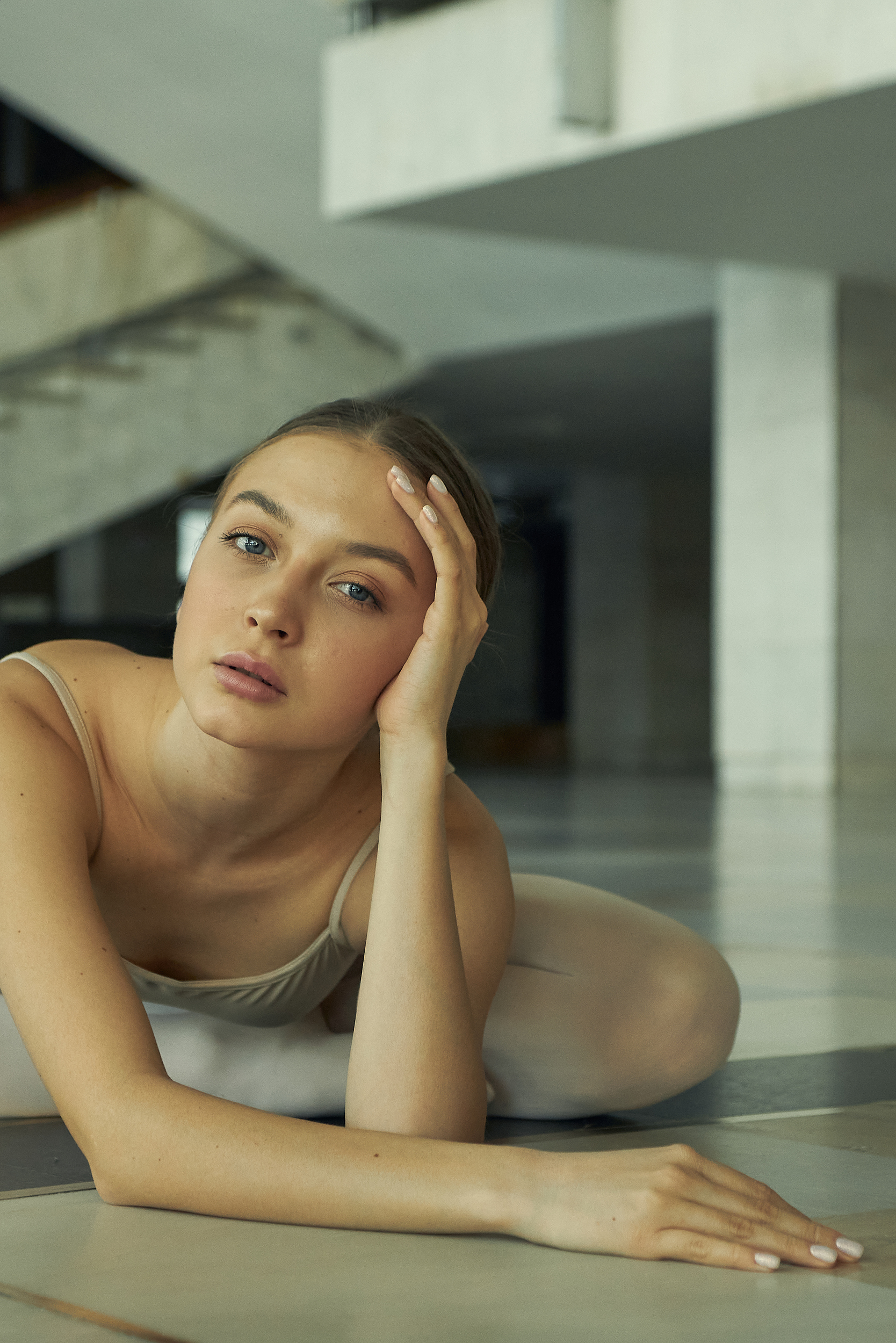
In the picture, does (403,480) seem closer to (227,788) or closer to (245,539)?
(245,539)

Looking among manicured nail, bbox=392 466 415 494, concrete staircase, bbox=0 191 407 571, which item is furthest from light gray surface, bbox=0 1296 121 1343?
concrete staircase, bbox=0 191 407 571

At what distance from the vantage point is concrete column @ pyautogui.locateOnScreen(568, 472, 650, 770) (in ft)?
100

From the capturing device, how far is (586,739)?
31.2 meters

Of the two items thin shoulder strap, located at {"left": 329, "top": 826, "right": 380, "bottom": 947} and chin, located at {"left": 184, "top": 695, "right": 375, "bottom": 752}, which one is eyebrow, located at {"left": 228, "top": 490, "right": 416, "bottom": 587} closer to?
chin, located at {"left": 184, "top": 695, "right": 375, "bottom": 752}

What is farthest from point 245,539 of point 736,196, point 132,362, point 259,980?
point 132,362

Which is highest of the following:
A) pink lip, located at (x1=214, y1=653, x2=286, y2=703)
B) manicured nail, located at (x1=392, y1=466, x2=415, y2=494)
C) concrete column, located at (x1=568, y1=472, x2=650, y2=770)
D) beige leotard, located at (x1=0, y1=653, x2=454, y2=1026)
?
manicured nail, located at (x1=392, y1=466, x2=415, y2=494)

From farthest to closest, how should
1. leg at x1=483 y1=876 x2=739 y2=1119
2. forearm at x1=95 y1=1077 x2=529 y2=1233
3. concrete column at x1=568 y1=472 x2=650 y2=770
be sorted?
1. concrete column at x1=568 y1=472 x2=650 y2=770
2. leg at x1=483 y1=876 x2=739 y2=1119
3. forearm at x1=95 y1=1077 x2=529 y2=1233


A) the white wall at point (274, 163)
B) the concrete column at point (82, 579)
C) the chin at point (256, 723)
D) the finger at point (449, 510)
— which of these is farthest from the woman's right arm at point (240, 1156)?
the concrete column at point (82, 579)

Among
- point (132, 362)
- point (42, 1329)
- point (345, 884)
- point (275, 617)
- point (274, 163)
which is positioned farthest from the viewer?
point (132, 362)

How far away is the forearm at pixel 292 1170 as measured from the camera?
190cm

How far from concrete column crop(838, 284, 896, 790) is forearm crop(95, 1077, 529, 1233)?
1591 centimetres

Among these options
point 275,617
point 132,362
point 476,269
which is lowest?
point 132,362

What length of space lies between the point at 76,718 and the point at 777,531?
15914 millimetres

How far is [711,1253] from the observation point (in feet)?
5.90
